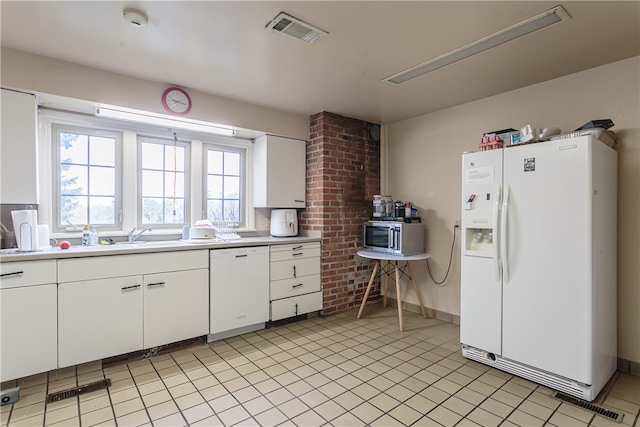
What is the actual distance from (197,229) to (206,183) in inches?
26.3

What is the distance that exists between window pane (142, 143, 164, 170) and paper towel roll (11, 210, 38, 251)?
1140mm

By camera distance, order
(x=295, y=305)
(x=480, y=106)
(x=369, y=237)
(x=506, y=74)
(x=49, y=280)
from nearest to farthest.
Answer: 1. (x=49, y=280)
2. (x=506, y=74)
3. (x=480, y=106)
4. (x=295, y=305)
5. (x=369, y=237)

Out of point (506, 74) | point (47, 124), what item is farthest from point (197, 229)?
point (506, 74)

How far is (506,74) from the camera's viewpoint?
9.12ft

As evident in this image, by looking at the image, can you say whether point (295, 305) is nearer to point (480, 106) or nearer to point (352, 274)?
point (352, 274)

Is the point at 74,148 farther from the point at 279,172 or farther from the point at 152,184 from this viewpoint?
the point at 279,172

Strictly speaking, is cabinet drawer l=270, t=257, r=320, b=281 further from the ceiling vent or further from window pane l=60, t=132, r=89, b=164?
the ceiling vent

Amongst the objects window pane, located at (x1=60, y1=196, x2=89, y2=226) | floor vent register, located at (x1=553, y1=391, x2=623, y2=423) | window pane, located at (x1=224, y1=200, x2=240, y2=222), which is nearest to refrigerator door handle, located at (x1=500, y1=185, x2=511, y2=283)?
floor vent register, located at (x1=553, y1=391, x2=623, y2=423)

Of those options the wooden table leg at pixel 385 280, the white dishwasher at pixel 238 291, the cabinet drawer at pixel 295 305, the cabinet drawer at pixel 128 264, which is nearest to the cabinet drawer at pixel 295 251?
the white dishwasher at pixel 238 291

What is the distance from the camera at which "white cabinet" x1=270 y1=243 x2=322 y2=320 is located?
3504 millimetres

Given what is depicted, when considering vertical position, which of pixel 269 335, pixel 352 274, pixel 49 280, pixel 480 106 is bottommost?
pixel 269 335

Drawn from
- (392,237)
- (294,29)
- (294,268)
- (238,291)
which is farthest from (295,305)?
(294,29)

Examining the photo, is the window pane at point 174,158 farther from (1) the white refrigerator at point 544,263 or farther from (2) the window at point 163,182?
(1) the white refrigerator at point 544,263

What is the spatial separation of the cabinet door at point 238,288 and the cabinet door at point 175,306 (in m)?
0.10
